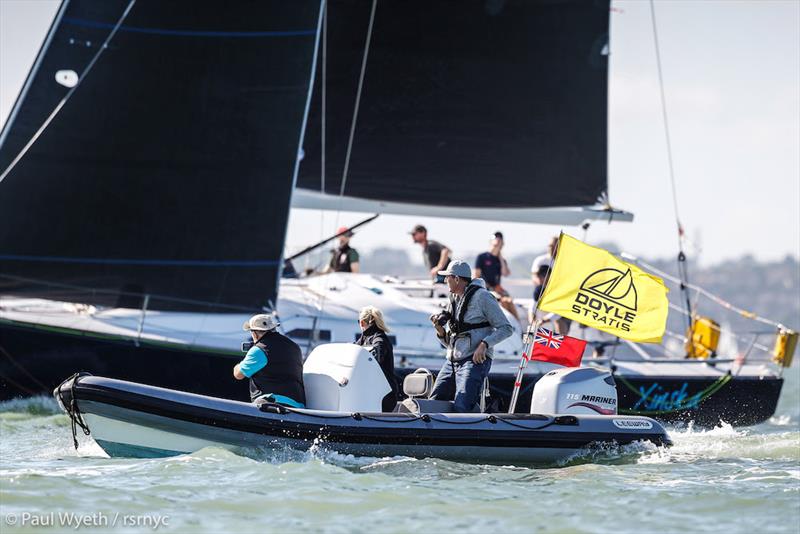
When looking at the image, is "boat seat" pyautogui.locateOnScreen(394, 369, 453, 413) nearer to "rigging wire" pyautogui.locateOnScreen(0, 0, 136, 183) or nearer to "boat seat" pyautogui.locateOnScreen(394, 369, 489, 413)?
"boat seat" pyautogui.locateOnScreen(394, 369, 489, 413)

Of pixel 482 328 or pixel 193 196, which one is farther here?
pixel 193 196

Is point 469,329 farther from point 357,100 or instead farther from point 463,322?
point 357,100

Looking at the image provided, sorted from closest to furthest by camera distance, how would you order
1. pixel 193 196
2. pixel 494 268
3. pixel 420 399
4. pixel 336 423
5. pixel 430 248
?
pixel 336 423
pixel 420 399
pixel 193 196
pixel 494 268
pixel 430 248

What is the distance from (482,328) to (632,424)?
147 cm

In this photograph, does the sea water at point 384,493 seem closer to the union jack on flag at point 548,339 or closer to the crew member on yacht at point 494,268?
the union jack on flag at point 548,339

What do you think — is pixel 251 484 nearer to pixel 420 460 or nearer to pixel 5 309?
pixel 420 460

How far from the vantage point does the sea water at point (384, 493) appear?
25.1ft

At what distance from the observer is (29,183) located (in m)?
13.8

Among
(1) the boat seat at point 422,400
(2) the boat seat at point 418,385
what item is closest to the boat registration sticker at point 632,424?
(1) the boat seat at point 422,400

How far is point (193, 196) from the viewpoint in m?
14.2

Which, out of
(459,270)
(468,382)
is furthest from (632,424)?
(459,270)

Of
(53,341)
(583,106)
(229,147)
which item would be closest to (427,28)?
(583,106)

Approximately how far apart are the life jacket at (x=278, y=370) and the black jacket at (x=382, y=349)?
642mm

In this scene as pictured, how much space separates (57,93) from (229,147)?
1923mm
